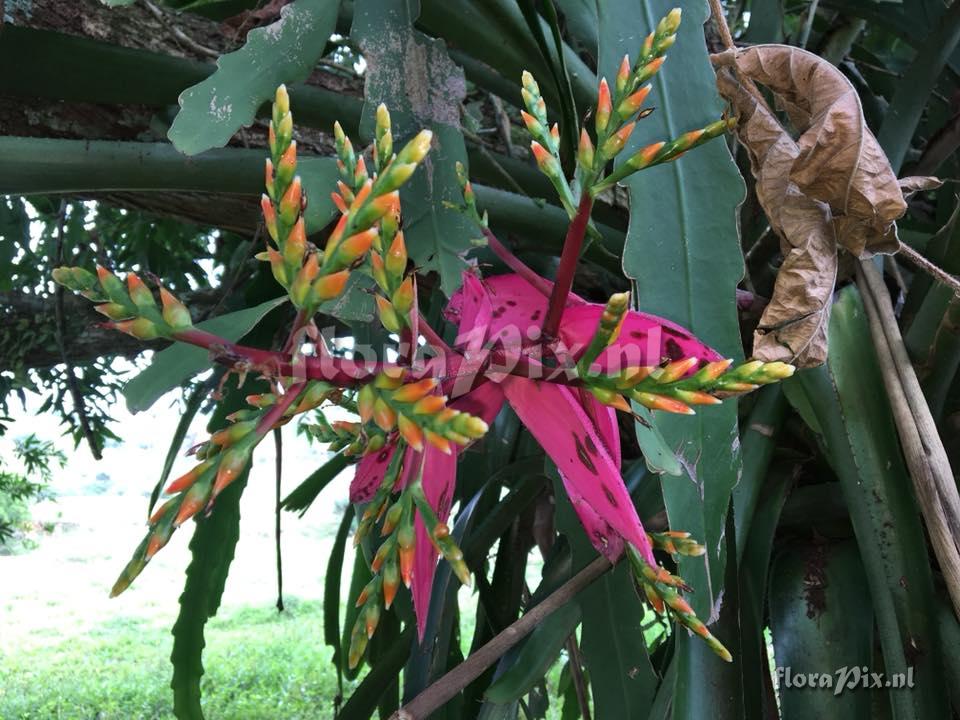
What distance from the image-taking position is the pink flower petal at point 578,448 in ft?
0.90

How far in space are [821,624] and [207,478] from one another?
0.45 metres

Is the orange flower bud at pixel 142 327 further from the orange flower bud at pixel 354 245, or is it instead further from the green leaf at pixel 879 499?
the green leaf at pixel 879 499

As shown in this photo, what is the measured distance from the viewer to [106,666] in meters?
2.20

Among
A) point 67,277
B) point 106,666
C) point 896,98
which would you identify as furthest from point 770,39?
point 106,666

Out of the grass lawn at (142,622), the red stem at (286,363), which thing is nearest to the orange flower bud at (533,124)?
the red stem at (286,363)

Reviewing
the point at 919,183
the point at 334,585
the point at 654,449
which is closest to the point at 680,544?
the point at 654,449

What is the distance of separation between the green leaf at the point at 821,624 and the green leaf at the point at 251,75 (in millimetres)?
462

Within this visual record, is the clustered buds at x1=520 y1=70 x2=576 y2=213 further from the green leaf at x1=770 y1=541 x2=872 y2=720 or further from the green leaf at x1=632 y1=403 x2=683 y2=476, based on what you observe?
the green leaf at x1=770 y1=541 x2=872 y2=720

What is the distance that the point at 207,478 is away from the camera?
0.67ft

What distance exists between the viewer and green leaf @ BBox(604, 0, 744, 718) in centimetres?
34

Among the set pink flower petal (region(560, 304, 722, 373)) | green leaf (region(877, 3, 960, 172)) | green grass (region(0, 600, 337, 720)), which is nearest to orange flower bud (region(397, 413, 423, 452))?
pink flower petal (region(560, 304, 722, 373))

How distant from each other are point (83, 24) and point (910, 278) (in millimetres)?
723

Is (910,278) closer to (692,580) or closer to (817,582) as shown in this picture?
(817,582)

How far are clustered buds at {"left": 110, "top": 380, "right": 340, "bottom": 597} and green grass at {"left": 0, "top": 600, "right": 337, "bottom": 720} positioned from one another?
1754 mm
